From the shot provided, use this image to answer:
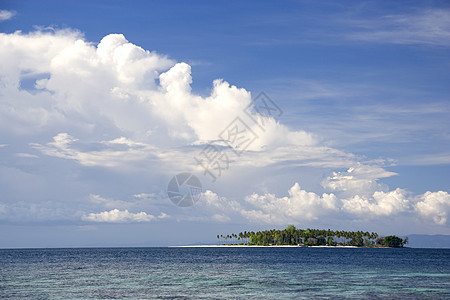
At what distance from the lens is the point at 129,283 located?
67375 millimetres

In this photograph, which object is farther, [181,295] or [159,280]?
[159,280]

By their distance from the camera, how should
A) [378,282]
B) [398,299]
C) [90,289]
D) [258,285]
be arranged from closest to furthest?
[398,299]
[90,289]
[258,285]
[378,282]

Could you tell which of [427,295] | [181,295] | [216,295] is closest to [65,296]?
[181,295]

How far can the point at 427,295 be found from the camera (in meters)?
55.1

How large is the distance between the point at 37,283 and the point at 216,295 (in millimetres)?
31180

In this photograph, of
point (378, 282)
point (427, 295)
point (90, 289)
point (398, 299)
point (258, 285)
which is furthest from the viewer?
point (378, 282)

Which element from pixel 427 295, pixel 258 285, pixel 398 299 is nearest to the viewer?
pixel 398 299

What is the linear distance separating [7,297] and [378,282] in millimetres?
53802

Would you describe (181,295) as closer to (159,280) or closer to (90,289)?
(90,289)

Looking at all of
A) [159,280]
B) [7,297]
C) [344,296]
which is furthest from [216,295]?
[7,297]

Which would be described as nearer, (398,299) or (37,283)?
(398,299)

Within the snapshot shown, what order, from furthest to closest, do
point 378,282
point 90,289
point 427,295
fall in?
1. point 378,282
2. point 90,289
3. point 427,295

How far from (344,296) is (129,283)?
32514mm

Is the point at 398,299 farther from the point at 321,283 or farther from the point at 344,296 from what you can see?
the point at 321,283
